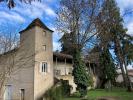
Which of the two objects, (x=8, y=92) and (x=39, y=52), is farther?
(x=8, y=92)

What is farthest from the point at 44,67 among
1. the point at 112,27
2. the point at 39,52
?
the point at 112,27

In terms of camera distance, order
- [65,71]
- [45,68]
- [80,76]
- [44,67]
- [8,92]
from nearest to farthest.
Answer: [80,76] → [44,67] → [45,68] → [8,92] → [65,71]

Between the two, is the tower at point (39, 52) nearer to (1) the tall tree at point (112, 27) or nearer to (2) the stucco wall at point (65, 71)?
(2) the stucco wall at point (65, 71)

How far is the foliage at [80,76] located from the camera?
109 feet

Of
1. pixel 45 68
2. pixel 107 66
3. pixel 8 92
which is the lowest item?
pixel 8 92

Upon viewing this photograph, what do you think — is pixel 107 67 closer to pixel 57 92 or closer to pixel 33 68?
pixel 57 92

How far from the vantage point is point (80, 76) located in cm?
3366

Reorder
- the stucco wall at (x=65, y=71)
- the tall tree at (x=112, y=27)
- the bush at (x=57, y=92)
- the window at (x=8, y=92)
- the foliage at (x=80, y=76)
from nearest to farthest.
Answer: the bush at (x=57, y=92), the foliage at (x=80, y=76), the tall tree at (x=112, y=27), the window at (x=8, y=92), the stucco wall at (x=65, y=71)

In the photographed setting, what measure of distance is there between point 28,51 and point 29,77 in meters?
3.78

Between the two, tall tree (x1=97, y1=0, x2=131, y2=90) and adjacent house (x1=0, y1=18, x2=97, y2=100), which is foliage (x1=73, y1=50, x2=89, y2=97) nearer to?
adjacent house (x1=0, y1=18, x2=97, y2=100)

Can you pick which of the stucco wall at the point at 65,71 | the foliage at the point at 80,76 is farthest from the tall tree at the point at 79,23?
the stucco wall at the point at 65,71

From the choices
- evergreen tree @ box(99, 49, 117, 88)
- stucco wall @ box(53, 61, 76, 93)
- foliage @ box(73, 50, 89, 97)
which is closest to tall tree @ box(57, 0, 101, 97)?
foliage @ box(73, 50, 89, 97)

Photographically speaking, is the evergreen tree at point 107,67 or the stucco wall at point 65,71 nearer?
the stucco wall at point 65,71

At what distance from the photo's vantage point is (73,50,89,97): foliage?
33.2 metres
